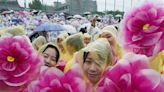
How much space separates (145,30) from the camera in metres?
2.75

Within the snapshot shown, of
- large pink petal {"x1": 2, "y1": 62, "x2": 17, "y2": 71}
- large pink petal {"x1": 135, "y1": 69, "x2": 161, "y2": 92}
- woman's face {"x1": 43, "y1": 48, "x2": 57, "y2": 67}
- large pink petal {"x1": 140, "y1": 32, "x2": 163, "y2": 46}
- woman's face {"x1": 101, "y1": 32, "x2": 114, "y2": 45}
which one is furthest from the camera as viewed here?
woman's face {"x1": 101, "y1": 32, "x2": 114, "y2": 45}

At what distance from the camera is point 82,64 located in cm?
284

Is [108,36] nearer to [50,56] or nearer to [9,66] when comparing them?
[50,56]

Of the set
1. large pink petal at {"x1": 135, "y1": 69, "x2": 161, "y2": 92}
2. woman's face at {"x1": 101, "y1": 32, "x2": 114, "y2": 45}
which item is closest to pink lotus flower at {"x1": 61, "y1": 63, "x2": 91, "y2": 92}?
large pink petal at {"x1": 135, "y1": 69, "x2": 161, "y2": 92}

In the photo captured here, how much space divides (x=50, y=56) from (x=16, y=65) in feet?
2.62

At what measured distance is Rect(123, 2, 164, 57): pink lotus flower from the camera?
107 inches

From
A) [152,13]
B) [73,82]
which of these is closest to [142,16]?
[152,13]

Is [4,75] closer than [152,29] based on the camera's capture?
No

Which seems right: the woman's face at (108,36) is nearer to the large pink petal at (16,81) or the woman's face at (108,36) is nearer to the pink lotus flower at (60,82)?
the large pink petal at (16,81)

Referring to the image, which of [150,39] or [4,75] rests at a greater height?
[150,39]

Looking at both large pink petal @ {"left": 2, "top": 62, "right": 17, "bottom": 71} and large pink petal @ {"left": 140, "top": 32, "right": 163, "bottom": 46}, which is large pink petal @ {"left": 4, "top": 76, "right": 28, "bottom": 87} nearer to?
large pink petal @ {"left": 2, "top": 62, "right": 17, "bottom": 71}

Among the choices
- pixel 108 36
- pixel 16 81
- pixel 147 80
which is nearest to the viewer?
pixel 147 80

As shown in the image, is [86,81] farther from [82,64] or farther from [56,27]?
[56,27]

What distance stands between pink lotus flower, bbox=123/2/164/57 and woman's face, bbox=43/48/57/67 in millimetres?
931
